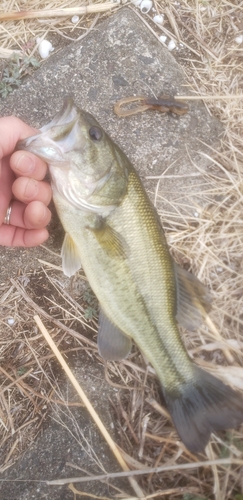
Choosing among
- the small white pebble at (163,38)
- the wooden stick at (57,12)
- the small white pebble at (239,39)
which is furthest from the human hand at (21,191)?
the small white pebble at (239,39)

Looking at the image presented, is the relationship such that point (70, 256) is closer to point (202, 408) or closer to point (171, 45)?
point (202, 408)

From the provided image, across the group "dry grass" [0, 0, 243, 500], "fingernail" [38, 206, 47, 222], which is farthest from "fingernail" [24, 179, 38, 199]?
"dry grass" [0, 0, 243, 500]

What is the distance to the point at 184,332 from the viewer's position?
10.1 ft

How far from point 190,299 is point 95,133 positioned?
4.00 feet

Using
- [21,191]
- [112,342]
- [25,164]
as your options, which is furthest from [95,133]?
[112,342]

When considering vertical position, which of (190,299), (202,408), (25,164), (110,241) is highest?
(25,164)

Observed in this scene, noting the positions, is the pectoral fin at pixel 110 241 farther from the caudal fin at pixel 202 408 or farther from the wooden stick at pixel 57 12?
the wooden stick at pixel 57 12

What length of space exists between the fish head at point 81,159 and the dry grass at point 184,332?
2.25 feet

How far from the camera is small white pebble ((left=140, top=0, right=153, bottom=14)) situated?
3.46 meters

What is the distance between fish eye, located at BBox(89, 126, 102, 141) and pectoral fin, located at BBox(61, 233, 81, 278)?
0.66 m

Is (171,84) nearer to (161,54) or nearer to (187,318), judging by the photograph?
(161,54)

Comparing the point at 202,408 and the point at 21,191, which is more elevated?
the point at 21,191

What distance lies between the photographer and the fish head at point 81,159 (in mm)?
2537

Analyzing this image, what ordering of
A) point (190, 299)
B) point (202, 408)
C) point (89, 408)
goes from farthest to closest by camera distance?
point (89, 408), point (190, 299), point (202, 408)
